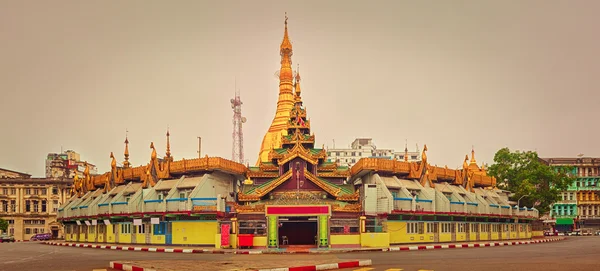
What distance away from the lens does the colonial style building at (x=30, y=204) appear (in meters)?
85.6

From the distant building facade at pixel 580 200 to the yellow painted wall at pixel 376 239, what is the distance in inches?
2514

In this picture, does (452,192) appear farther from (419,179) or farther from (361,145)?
(361,145)

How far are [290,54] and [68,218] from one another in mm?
36779

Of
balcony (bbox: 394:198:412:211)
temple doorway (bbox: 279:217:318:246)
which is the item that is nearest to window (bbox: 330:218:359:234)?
balcony (bbox: 394:198:412:211)

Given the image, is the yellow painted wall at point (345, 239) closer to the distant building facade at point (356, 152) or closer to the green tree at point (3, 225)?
the green tree at point (3, 225)

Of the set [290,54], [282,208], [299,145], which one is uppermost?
[290,54]

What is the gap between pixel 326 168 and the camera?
51.9 m

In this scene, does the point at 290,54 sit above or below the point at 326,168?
above

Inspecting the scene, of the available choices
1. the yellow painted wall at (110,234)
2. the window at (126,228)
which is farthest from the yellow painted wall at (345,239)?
the yellow painted wall at (110,234)

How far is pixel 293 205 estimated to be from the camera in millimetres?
39719

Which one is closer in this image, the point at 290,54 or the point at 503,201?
the point at 503,201

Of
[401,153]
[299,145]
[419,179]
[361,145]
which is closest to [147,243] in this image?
[299,145]

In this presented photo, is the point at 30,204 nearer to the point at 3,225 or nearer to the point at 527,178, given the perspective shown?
the point at 3,225

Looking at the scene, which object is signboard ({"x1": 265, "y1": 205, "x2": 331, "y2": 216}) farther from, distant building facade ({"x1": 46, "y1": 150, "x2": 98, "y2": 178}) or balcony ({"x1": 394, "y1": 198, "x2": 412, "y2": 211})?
distant building facade ({"x1": 46, "y1": 150, "x2": 98, "y2": 178})
